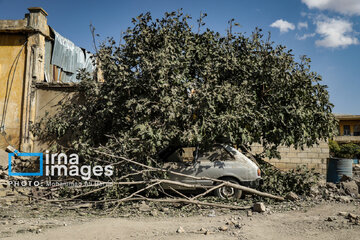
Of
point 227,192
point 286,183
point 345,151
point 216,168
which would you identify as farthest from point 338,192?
point 345,151

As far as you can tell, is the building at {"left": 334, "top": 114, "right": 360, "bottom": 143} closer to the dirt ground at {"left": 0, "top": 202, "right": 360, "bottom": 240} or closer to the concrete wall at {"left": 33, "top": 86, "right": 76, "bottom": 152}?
the dirt ground at {"left": 0, "top": 202, "right": 360, "bottom": 240}

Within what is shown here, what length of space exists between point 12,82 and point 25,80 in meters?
0.54

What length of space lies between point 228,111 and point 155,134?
5.77 feet

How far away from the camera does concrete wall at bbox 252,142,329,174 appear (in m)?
12.0

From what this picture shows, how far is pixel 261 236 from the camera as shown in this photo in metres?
4.64

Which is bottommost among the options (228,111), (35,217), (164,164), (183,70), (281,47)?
(35,217)

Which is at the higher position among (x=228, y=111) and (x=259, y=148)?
(x=228, y=111)

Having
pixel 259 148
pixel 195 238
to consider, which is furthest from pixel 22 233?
pixel 259 148

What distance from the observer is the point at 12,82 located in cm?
1077

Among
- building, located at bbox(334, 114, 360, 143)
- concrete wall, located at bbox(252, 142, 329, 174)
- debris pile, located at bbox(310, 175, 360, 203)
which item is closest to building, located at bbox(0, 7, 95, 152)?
debris pile, located at bbox(310, 175, 360, 203)

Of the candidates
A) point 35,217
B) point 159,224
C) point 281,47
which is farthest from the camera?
point 281,47

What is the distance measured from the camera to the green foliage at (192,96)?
7113mm

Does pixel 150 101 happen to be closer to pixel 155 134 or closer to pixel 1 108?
pixel 155 134

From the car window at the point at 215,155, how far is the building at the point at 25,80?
516 centimetres
